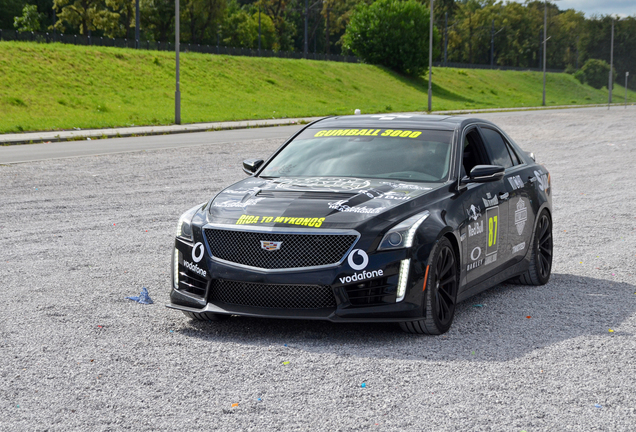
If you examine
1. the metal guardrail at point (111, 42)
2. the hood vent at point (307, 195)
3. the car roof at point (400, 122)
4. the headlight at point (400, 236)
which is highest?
the metal guardrail at point (111, 42)

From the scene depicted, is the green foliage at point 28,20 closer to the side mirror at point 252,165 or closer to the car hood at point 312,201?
the side mirror at point 252,165

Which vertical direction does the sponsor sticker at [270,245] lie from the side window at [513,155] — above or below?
below

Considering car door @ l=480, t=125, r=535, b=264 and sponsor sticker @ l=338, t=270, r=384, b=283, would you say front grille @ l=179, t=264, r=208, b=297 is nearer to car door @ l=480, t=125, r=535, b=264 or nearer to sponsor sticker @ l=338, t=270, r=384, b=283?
sponsor sticker @ l=338, t=270, r=384, b=283

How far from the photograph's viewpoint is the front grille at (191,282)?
5.83 metres

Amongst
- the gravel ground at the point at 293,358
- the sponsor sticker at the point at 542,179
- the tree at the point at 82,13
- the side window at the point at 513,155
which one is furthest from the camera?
the tree at the point at 82,13

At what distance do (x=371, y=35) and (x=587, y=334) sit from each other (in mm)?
81279

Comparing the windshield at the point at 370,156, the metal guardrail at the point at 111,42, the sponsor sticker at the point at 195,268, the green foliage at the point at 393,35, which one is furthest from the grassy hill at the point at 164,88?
the sponsor sticker at the point at 195,268

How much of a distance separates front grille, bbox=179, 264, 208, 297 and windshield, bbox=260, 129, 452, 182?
4.36 feet

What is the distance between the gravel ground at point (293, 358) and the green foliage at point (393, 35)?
244 ft

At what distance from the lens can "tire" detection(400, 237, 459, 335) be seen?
5664 millimetres

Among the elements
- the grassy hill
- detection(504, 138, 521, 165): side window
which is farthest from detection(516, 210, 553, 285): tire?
the grassy hill

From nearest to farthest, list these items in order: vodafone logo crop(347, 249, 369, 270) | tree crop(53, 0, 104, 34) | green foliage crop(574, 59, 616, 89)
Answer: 1. vodafone logo crop(347, 249, 369, 270)
2. tree crop(53, 0, 104, 34)
3. green foliage crop(574, 59, 616, 89)

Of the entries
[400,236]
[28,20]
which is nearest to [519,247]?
[400,236]

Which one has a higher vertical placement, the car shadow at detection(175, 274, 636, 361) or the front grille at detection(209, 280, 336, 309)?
A: the front grille at detection(209, 280, 336, 309)
